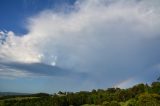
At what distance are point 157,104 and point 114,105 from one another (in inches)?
1175

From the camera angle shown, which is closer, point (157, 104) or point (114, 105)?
point (157, 104)

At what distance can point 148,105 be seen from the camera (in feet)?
578

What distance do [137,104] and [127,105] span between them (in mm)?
9242

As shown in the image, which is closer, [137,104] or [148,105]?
[148,105]

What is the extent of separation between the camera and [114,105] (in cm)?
19200

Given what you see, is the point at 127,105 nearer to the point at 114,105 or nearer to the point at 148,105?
the point at 114,105

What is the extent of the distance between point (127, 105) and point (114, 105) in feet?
32.7

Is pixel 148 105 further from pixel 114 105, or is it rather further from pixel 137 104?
pixel 114 105


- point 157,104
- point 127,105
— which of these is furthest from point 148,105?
point 127,105

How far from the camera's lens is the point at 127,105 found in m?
196

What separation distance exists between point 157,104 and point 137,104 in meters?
16.5

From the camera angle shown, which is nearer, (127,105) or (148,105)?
(148,105)

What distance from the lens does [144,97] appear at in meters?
190

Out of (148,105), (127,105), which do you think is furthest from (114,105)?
(148,105)
